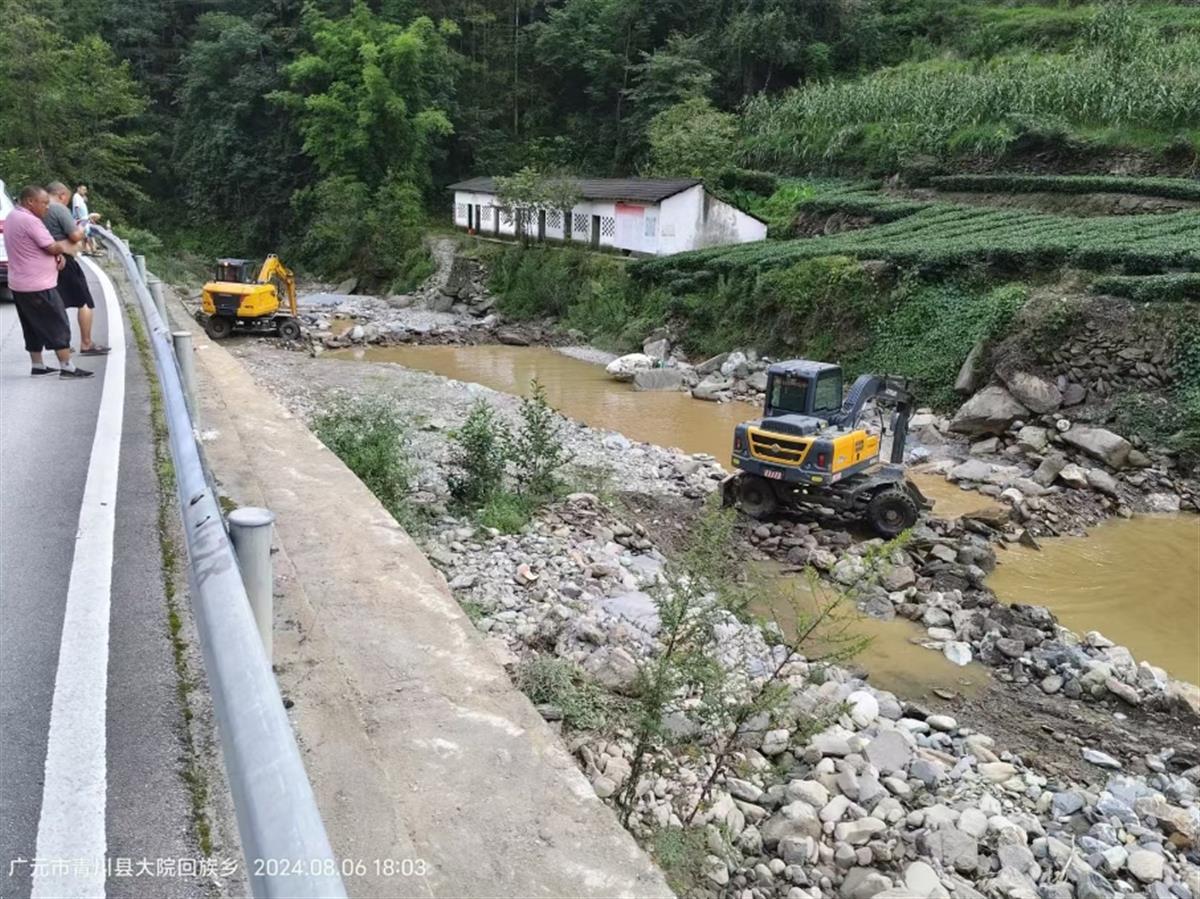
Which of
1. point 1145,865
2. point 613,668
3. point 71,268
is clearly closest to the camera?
point 1145,865

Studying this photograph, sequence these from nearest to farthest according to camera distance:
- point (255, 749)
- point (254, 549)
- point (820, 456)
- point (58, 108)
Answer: point (255, 749)
point (254, 549)
point (820, 456)
point (58, 108)

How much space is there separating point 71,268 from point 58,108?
30871 millimetres

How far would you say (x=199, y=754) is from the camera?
299 centimetres

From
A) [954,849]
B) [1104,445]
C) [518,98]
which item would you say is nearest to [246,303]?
[1104,445]

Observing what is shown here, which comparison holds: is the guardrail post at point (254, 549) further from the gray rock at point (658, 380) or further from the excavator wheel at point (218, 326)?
the excavator wheel at point (218, 326)

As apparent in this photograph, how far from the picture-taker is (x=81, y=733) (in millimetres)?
3113

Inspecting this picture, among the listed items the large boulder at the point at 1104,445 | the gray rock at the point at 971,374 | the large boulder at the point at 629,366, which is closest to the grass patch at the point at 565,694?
the large boulder at the point at 1104,445

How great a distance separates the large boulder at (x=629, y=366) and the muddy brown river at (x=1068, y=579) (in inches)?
112

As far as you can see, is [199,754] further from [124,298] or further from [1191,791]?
[124,298]

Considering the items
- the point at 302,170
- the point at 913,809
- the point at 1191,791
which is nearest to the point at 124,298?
the point at 913,809

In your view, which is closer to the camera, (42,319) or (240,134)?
(42,319)

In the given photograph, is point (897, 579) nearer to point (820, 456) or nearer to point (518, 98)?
point (820, 456)

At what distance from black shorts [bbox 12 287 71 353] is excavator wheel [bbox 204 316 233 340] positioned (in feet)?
50.7

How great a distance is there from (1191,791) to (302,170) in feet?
155
